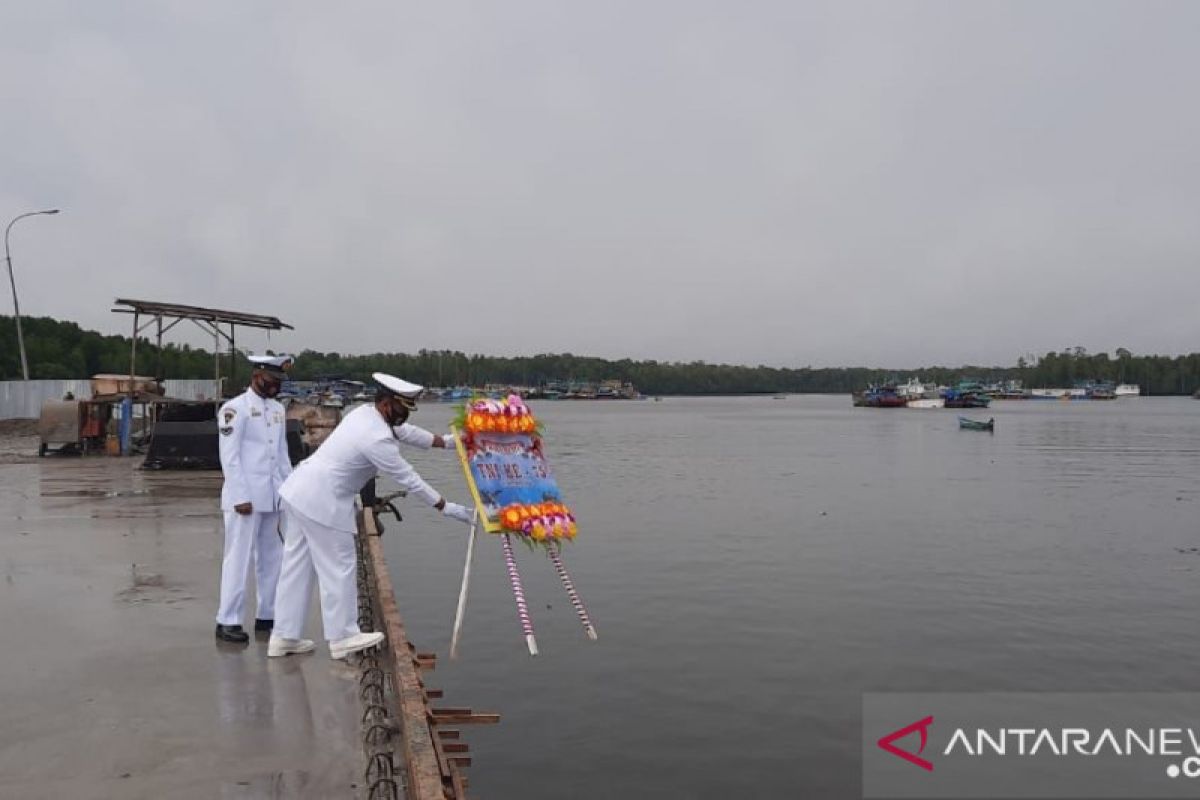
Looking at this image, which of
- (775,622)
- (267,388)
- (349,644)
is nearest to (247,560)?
(349,644)

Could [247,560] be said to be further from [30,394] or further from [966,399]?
[966,399]

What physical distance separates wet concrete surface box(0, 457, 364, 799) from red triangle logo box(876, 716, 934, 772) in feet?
17.4

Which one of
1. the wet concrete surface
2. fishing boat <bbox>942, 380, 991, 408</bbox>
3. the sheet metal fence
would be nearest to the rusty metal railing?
the wet concrete surface

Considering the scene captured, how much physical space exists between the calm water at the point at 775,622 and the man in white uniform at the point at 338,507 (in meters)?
2.15

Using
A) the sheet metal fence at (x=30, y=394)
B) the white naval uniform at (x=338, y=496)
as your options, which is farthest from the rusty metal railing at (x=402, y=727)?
the sheet metal fence at (x=30, y=394)

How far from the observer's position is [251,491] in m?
7.72

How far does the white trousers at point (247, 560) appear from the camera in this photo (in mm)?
7547

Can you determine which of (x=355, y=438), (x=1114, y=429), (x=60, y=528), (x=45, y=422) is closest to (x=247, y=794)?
(x=355, y=438)

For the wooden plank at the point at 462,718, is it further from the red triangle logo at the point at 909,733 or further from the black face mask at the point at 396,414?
the red triangle logo at the point at 909,733

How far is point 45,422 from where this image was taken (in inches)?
1006

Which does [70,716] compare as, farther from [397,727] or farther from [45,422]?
[45,422]

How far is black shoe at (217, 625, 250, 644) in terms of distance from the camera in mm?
7578

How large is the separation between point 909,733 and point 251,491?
6.91 metres

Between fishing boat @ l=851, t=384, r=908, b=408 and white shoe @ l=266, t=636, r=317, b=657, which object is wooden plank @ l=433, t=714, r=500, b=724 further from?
fishing boat @ l=851, t=384, r=908, b=408
